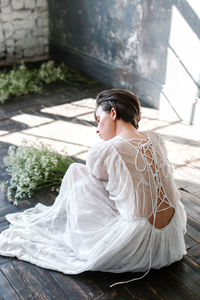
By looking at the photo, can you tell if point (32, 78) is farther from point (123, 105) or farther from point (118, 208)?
point (118, 208)

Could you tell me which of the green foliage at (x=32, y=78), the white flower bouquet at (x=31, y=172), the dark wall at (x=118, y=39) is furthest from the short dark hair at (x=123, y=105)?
the green foliage at (x=32, y=78)

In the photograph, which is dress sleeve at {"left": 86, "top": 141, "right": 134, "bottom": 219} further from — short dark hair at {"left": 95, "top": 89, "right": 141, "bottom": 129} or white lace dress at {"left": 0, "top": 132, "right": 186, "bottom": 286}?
short dark hair at {"left": 95, "top": 89, "right": 141, "bottom": 129}

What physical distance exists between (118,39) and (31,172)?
2.83m

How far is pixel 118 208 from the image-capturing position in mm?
2107

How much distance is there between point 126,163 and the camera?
6.48 feet

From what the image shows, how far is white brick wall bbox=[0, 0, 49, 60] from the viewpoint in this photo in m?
6.14

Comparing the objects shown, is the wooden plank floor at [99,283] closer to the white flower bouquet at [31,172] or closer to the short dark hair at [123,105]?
the white flower bouquet at [31,172]

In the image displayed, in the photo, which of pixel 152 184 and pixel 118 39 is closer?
pixel 152 184

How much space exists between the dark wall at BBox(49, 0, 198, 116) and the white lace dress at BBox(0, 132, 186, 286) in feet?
9.03

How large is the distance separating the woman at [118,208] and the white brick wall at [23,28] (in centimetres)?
458

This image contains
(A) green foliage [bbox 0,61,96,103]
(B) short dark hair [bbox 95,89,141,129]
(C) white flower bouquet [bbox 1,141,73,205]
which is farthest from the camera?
(A) green foliage [bbox 0,61,96,103]

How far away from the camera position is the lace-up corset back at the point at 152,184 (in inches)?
79.0

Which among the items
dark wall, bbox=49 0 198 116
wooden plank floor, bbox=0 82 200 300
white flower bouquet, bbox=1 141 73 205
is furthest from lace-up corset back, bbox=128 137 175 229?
dark wall, bbox=49 0 198 116

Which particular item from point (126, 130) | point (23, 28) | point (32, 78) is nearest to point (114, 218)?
point (126, 130)
